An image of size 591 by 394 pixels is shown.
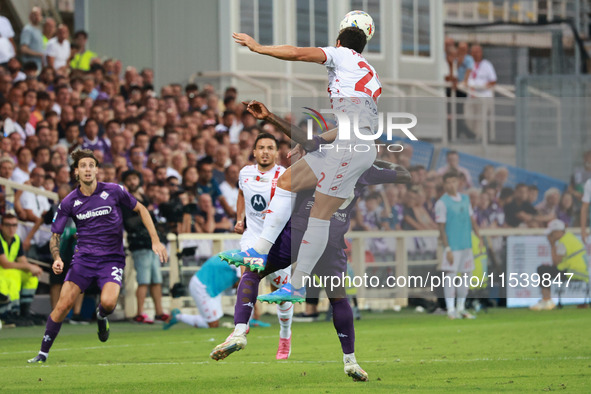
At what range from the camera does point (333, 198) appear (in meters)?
9.36

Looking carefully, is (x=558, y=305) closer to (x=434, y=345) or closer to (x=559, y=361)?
(x=434, y=345)

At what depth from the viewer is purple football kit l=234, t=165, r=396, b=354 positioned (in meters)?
9.45

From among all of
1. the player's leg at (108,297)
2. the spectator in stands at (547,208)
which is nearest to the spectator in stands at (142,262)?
the player's leg at (108,297)

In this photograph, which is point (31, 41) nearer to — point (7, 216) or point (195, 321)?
point (7, 216)

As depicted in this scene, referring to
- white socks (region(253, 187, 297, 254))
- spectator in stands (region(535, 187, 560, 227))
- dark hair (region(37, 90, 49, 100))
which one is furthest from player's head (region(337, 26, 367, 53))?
dark hair (region(37, 90, 49, 100))

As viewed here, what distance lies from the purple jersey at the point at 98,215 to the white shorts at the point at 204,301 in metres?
4.05

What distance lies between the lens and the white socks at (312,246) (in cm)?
938

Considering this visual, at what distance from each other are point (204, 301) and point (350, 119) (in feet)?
24.9

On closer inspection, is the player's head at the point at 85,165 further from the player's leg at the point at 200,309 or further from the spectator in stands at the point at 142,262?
the spectator in stands at the point at 142,262

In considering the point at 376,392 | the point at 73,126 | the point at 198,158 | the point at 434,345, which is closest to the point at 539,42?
the point at 198,158

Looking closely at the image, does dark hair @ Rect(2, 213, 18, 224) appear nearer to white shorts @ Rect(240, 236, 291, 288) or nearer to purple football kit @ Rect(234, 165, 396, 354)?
white shorts @ Rect(240, 236, 291, 288)

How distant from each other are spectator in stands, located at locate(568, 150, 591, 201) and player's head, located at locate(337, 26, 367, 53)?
9.30m

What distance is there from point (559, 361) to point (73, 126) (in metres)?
9.37

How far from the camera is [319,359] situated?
11648mm
